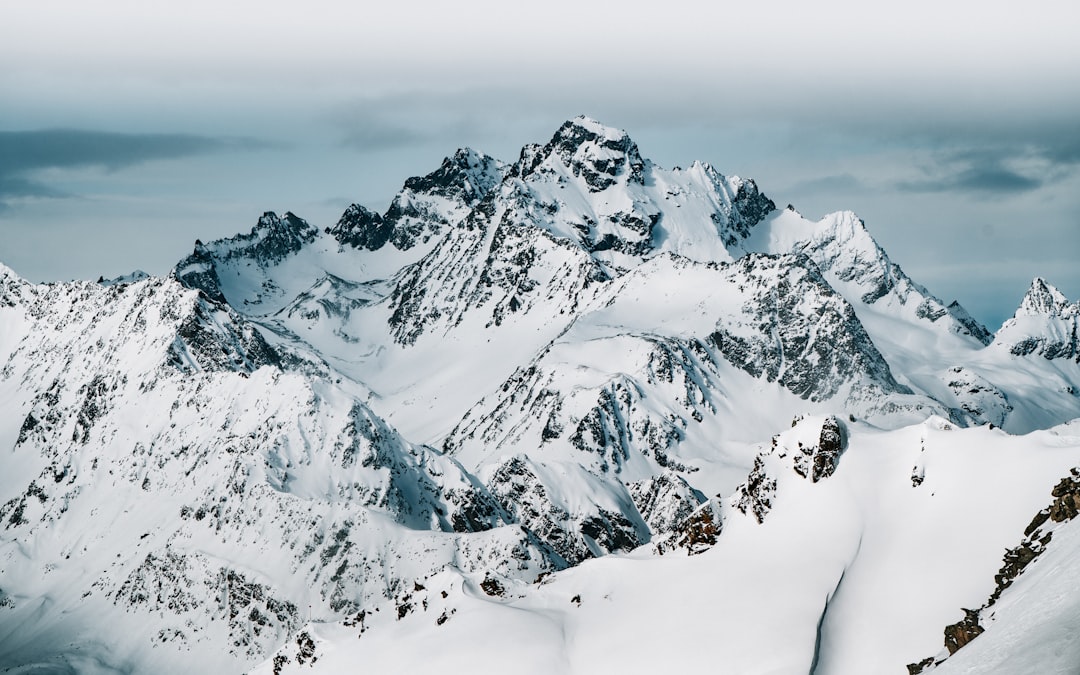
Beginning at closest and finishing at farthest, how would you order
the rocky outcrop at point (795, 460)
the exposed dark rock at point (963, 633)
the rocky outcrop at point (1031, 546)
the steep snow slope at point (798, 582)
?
the exposed dark rock at point (963, 633), the rocky outcrop at point (1031, 546), the steep snow slope at point (798, 582), the rocky outcrop at point (795, 460)

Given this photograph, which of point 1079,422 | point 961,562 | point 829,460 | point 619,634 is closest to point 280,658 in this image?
point 619,634

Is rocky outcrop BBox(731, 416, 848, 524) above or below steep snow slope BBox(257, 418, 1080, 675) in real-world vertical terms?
above

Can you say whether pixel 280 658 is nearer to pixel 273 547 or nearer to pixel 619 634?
pixel 619 634

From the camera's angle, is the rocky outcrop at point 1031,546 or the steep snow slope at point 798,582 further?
the steep snow slope at point 798,582

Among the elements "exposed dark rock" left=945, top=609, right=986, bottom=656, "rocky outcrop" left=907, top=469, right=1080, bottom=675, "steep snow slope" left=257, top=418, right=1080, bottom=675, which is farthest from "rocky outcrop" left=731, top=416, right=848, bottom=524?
"exposed dark rock" left=945, top=609, right=986, bottom=656

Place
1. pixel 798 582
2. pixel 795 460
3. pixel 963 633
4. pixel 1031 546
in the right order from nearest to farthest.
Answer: pixel 963 633, pixel 1031 546, pixel 798 582, pixel 795 460

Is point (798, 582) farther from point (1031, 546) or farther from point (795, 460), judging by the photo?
point (1031, 546)

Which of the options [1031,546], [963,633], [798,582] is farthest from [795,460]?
[963,633]

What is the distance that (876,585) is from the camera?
236 feet

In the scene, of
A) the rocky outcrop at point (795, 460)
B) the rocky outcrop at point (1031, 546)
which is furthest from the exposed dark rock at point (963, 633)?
the rocky outcrop at point (795, 460)

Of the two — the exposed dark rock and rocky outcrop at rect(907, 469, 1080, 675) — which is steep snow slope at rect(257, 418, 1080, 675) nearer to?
rocky outcrop at rect(907, 469, 1080, 675)

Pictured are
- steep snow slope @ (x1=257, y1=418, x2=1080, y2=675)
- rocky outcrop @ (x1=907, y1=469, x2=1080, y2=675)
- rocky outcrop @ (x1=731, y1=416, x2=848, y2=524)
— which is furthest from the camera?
rocky outcrop @ (x1=731, y1=416, x2=848, y2=524)

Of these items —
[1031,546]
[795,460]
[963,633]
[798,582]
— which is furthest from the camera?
[795,460]

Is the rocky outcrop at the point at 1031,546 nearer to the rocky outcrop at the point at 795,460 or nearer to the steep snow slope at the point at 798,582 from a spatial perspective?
the steep snow slope at the point at 798,582
